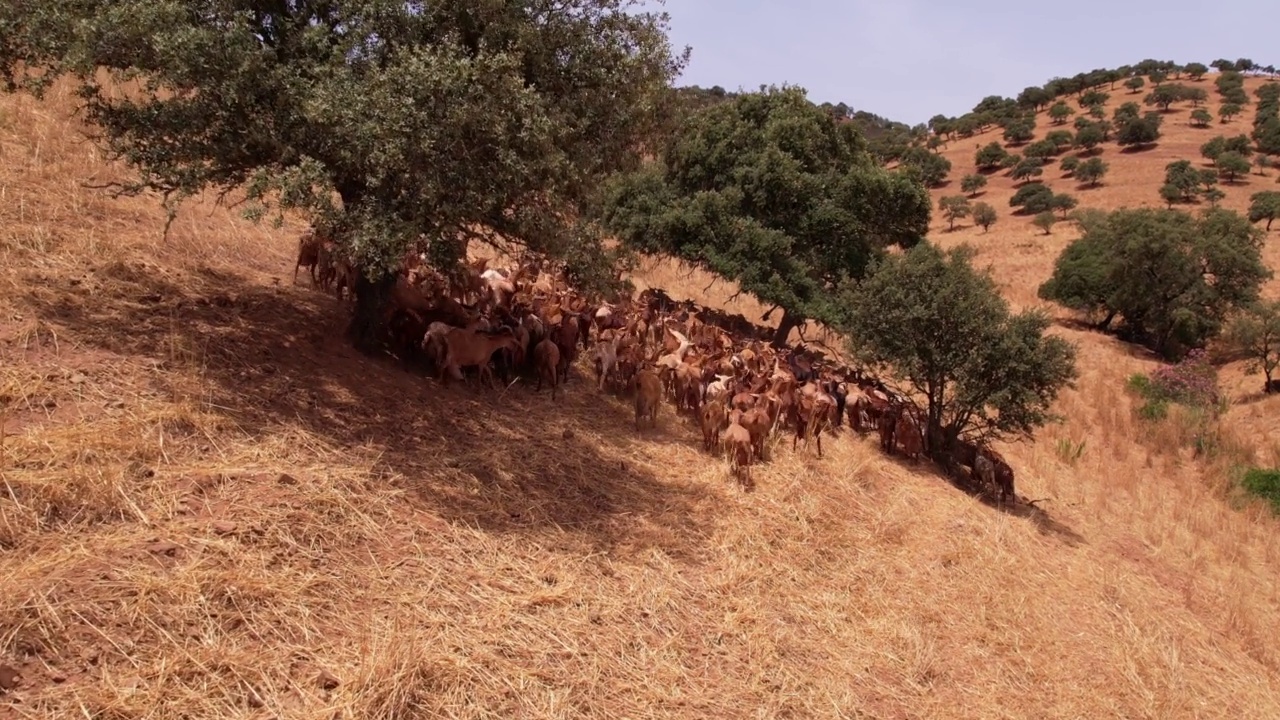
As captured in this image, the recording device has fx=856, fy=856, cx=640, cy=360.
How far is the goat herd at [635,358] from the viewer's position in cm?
893

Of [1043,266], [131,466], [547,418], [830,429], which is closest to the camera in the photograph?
[131,466]

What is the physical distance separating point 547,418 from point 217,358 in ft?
10.4

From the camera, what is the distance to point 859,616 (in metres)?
7.08

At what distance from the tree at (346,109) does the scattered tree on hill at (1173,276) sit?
26352 mm

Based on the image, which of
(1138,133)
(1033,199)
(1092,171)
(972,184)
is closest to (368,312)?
(1033,199)

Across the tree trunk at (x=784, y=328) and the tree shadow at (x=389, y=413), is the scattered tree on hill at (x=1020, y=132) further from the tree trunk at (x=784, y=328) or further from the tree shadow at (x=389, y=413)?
the tree shadow at (x=389, y=413)

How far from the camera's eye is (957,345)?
40.3 ft

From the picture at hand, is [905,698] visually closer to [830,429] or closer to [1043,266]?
[830,429]

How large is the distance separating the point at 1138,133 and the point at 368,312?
60.3 meters

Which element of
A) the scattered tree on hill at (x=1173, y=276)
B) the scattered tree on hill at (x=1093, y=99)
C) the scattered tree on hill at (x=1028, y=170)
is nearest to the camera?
the scattered tree on hill at (x=1173, y=276)

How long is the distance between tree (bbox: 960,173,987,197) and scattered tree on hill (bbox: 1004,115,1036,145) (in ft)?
38.3

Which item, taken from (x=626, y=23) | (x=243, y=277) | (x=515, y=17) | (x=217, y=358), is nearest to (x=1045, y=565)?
(x=626, y=23)

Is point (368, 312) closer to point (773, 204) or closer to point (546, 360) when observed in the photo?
point (546, 360)

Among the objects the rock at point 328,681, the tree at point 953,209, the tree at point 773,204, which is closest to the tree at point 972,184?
the tree at point 953,209
